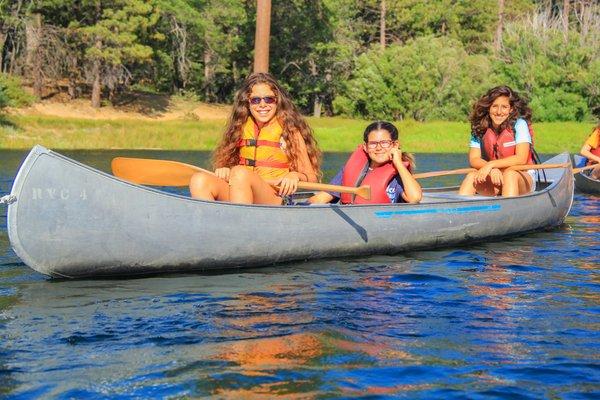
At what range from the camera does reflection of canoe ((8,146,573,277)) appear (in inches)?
219

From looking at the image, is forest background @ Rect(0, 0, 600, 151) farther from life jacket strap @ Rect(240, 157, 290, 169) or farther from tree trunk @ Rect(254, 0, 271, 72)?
life jacket strap @ Rect(240, 157, 290, 169)

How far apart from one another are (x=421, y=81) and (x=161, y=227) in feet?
107

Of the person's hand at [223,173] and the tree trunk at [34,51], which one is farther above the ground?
the tree trunk at [34,51]

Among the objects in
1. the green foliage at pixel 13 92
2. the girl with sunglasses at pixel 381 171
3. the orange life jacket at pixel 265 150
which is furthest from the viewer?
the green foliage at pixel 13 92

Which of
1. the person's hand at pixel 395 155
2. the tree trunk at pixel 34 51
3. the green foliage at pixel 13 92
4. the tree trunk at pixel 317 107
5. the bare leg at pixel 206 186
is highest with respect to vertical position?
the tree trunk at pixel 34 51

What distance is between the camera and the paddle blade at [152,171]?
684 centimetres

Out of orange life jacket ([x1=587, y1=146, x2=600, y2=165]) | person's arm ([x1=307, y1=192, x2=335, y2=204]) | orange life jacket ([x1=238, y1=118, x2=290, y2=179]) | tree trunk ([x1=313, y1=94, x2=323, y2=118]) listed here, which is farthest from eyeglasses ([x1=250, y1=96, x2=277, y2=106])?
tree trunk ([x1=313, y1=94, x2=323, y2=118])

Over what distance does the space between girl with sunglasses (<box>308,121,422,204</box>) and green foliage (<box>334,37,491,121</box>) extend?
30452 millimetres

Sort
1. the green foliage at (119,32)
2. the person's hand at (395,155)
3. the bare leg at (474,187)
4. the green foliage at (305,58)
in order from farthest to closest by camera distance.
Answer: the green foliage at (305,58) → the green foliage at (119,32) → the bare leg at (474,187) → the person's hand at (395,155)

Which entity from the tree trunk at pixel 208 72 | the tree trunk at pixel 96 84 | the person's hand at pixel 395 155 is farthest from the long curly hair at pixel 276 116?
the tree trunk at pixel 208 72

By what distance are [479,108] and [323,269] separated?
9.56 feet

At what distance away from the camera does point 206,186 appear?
21.2ft

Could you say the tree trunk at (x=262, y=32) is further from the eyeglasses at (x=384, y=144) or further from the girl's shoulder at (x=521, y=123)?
the eyeglasses at (x=384, y=144)

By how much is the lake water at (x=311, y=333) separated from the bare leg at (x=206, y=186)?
1.90 ft
